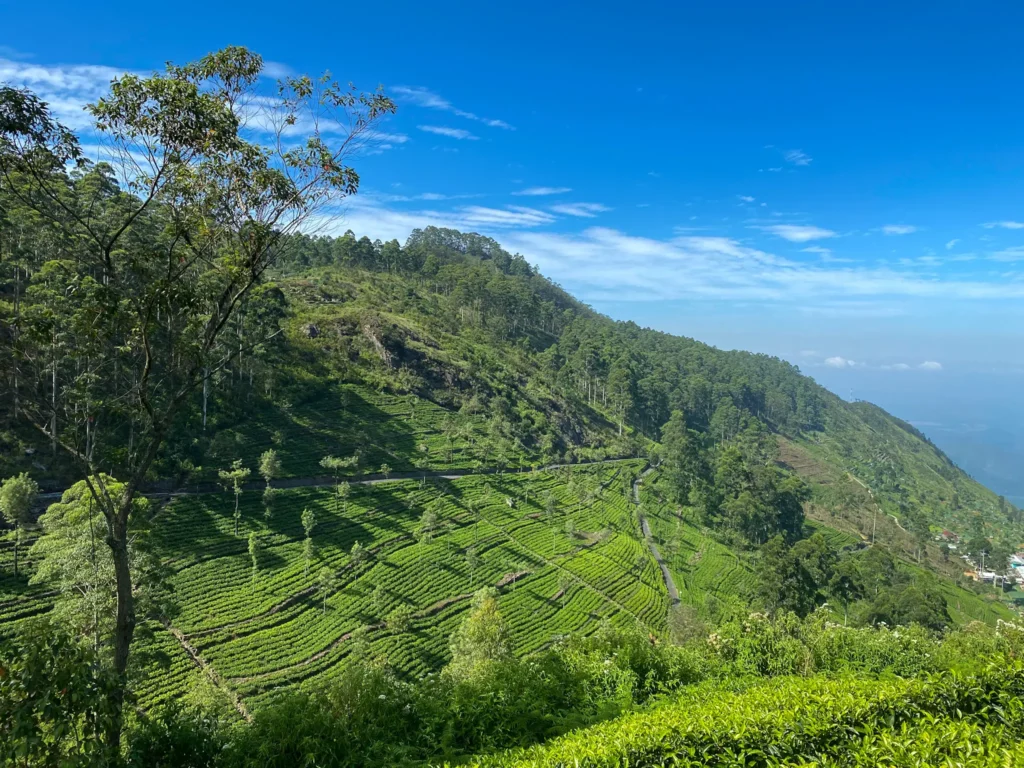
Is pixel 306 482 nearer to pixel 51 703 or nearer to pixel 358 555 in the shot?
pixel 358 555

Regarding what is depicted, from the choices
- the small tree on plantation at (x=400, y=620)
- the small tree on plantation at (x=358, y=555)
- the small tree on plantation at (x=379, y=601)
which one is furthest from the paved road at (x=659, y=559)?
the small tree on plantation at (x=358, y=555)

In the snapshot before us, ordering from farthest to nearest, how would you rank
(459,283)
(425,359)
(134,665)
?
(459,283), (425,359), (134,665)

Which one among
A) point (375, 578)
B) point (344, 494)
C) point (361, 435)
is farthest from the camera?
point (361, 435)

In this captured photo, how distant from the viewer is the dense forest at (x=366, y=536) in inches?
250

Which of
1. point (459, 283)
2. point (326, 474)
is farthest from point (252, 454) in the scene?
point (459, 283)

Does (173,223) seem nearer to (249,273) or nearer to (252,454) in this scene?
(249,273)

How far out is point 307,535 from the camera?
103 ft

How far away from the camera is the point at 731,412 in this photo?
343 feet

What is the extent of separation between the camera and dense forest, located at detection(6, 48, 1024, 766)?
20.8 ft

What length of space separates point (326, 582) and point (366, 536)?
630 cm

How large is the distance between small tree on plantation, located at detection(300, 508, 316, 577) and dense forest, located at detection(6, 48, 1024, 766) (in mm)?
185

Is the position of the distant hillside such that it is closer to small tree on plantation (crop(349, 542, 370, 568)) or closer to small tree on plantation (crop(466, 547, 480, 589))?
small tree on plantation (crop(349, 542, 370, 568))

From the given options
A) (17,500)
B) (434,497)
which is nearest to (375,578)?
(434,497)

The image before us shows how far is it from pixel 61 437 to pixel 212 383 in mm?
36299
